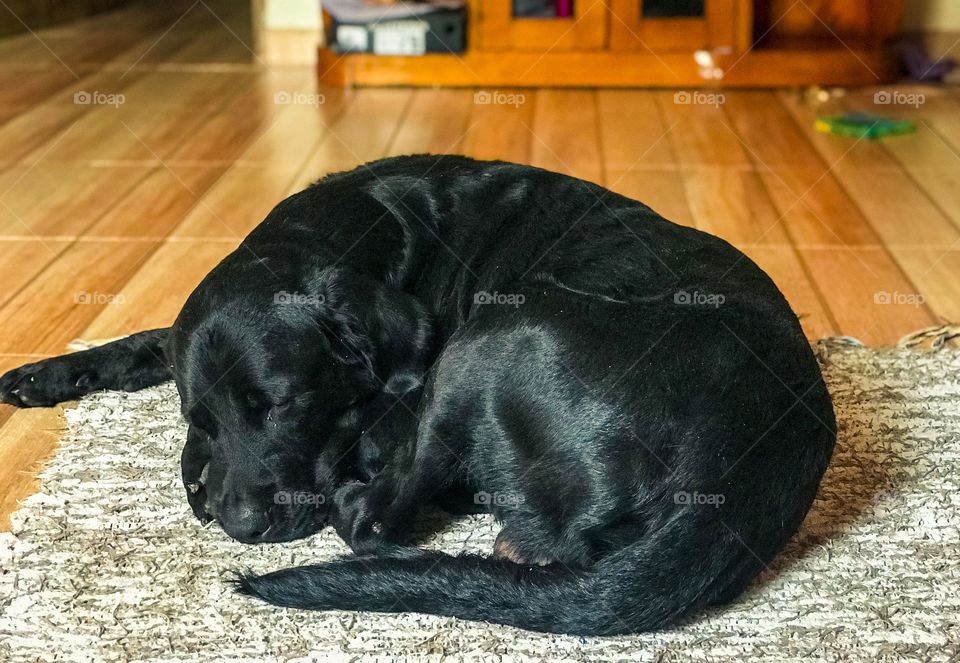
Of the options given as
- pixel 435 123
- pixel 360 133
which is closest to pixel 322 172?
pixel 360 133

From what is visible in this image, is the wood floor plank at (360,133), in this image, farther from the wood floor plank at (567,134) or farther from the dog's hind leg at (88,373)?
the dog's hind leg at (88,373)

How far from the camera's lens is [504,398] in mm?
1831

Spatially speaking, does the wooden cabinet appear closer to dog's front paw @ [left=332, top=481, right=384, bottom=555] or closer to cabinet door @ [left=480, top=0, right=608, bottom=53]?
cabinet door @ [left=480, top=0, right=608, bottom=53]

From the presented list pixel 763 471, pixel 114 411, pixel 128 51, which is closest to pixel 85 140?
pixel 128 51

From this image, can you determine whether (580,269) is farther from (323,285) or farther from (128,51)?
(128,51)

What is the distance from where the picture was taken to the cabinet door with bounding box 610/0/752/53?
5.58 meters

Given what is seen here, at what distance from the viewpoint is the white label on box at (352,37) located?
222 inches

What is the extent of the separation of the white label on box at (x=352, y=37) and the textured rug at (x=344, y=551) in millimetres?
3672

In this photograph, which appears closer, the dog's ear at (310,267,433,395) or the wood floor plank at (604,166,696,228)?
the dog's ear at (310,267,433,395)

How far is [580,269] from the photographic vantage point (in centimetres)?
199

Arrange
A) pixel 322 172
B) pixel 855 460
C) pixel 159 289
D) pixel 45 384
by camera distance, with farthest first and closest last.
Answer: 1. pixel 322 172
2. pixel 159 289
3. pixel 45 384
4. pixel 855 460

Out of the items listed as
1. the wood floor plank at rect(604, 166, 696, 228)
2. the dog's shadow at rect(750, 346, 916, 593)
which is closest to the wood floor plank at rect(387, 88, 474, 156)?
the wood floor plank at rect(604, 166, 696, 228)

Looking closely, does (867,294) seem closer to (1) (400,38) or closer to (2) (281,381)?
(2) (281,381)

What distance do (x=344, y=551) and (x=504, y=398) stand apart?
43 cm
